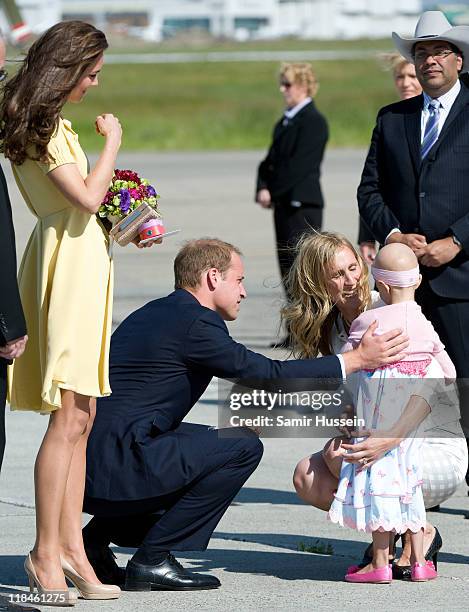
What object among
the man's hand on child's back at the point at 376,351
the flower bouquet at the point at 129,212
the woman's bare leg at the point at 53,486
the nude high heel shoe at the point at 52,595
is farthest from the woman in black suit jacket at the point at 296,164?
the nude high heel shoe at the point at 52,595

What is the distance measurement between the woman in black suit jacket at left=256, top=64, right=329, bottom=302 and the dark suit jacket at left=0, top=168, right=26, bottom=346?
6336 mm

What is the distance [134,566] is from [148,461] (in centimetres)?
42

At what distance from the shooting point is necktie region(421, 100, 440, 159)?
19.6 ft

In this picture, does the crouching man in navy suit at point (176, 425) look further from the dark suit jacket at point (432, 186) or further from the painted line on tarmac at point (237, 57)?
the painted line on tarmac at point (237, 57)

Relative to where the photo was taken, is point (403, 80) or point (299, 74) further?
point (299, 74)

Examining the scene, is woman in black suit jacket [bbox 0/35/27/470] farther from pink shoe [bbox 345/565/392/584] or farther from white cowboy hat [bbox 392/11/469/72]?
white cowboy hat [bbox 392/11/469/72]

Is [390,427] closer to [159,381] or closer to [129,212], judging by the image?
[159,381]

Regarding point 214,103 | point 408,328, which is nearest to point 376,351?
point 408,328

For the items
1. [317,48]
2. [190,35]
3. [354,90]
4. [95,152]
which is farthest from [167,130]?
[190,35]

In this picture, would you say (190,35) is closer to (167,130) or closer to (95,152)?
(167,130)

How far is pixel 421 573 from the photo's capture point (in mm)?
5098

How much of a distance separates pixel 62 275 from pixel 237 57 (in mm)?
96582

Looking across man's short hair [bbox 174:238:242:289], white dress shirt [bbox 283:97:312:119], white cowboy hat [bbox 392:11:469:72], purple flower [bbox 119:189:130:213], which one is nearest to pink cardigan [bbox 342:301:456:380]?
man's short hair [bbox 174:238:242:289]

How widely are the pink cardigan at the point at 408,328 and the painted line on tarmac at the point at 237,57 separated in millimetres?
84788
